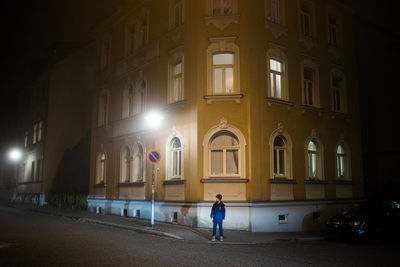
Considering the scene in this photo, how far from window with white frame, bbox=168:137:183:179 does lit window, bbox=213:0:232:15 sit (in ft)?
21.1

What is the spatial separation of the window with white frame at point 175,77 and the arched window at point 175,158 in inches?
85.7

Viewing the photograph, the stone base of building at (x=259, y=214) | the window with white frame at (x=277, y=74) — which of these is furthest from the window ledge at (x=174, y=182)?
the window with white frame at (x=277, y=74)

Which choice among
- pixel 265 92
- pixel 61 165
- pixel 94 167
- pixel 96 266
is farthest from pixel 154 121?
pixel 61 165

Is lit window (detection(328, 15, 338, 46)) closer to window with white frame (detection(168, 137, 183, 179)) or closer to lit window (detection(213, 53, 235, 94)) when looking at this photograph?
lit window (detection(213, 53, 235, 94))

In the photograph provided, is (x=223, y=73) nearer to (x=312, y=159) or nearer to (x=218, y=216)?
(x=312, y=159)

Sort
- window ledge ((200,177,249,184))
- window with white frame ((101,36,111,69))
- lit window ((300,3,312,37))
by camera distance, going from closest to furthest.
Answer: window ledge ((200,177,249,184))
lit window ((300,3,312,37))
window with white frame ((101,36,111,69))

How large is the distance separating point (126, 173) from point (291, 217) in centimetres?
1055

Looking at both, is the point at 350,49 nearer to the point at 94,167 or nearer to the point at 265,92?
the point at 265,92

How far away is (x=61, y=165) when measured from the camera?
120 feet

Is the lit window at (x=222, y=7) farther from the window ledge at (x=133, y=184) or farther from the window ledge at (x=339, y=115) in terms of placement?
the window ledge at (x=133, y=184)

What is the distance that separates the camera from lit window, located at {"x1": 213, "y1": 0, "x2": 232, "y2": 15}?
18.1 meters

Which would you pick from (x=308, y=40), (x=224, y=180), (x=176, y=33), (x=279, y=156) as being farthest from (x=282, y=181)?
(x=176, y=33)

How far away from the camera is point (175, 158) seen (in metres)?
18.8

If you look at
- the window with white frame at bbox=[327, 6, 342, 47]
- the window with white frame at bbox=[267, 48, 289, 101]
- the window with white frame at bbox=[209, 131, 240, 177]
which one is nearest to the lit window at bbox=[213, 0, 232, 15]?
the window with white frame at bbox=[267, 48, 289, 101]
